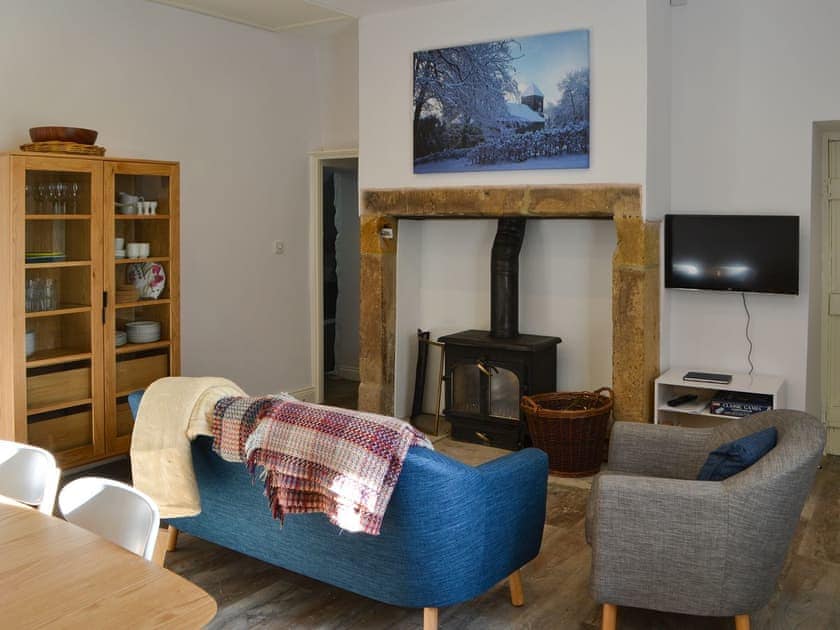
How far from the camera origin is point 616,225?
200 inches

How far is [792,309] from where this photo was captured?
16.8 ft

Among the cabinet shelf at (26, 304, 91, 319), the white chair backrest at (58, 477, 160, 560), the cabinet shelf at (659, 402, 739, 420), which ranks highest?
the cabinet shelf at (26, 304, 91, 319)

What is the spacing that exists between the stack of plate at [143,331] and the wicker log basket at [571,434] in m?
2.22

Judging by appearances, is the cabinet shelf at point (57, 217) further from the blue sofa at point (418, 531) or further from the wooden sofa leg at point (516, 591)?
the wooden sofa leg at point (516, 591)

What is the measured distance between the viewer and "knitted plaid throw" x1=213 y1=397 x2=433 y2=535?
2650 mm

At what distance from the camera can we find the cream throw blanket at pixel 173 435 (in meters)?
3.15

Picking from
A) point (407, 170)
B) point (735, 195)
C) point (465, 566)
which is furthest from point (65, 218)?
point (735, 195)

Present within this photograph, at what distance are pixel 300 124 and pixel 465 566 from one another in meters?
4.48

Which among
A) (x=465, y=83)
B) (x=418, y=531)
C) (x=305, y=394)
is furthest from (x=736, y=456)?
(x=305, y=394)

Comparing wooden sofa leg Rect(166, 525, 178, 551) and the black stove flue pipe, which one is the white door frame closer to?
the black stove flue pipe

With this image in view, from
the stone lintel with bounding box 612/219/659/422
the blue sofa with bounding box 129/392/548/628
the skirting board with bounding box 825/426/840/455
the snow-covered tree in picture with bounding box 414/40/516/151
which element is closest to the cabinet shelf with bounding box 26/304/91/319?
the blue sofa with bounding box 129/392/548/628

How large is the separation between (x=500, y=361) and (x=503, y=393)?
0.91 feet

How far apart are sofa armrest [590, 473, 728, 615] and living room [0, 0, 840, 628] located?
2.79 feet

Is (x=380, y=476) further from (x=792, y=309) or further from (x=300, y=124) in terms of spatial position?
(x=300, y=124)
